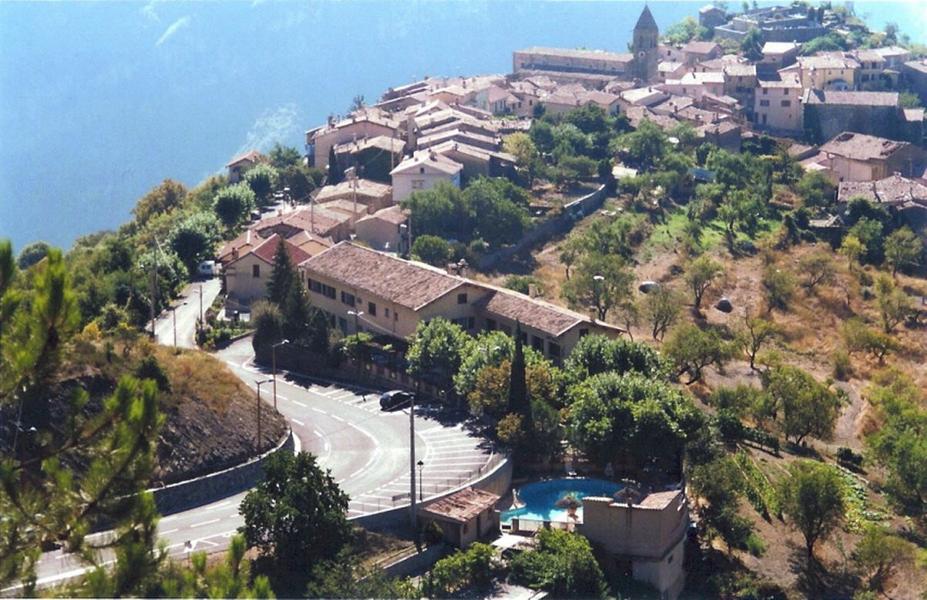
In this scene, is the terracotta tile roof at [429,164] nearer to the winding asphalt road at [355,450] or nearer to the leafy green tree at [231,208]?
the leafy green tree at [231,208]

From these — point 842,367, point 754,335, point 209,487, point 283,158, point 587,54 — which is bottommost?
point 842,367

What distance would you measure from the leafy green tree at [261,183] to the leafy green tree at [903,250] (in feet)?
88.9

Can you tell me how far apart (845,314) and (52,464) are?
45448 millimetres

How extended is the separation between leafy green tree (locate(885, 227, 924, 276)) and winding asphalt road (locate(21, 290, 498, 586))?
30.9 m

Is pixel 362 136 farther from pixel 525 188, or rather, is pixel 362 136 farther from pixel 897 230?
pixel 897 230

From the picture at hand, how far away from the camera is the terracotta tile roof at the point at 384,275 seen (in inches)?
1585

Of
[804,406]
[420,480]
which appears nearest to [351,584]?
[420,480]

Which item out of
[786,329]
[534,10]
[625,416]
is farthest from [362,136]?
[534,10]

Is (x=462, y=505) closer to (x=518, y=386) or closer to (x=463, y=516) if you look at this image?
(x=463, y=516)

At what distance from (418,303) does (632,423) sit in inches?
408

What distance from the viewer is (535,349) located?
38094mm

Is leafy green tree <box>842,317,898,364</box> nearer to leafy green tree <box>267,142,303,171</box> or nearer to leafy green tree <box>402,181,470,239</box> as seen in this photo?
leafy green tree <box>402,181,470,239</box>

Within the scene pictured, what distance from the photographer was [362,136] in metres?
67.9

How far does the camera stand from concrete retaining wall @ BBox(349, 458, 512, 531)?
2784 centimetres
